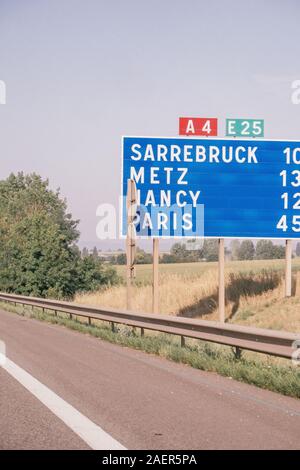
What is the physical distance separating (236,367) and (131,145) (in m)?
13.8

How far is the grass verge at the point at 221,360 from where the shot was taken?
9.62 m

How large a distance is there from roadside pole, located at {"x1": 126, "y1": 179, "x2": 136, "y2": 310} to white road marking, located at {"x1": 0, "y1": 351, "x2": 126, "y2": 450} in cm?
977

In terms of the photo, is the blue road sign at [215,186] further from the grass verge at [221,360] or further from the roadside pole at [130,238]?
the grass verge at [221,360]

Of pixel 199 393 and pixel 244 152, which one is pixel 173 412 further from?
pixel 244 152

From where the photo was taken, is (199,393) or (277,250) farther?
(277,250)

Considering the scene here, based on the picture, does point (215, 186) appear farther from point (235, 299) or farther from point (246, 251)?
point (246, 251)

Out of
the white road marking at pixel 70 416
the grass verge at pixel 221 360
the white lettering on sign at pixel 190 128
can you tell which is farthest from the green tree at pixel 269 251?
the white road marking at pixel 70 416

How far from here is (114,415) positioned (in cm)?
750

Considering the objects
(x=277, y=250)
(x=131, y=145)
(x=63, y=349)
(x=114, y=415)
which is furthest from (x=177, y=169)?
→ (x=277, y=250)

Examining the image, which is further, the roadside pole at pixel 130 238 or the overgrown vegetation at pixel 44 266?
the overgrown vegetation at pixel 44 266

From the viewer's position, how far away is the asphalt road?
6383mm

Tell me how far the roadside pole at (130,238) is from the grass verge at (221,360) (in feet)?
7.77

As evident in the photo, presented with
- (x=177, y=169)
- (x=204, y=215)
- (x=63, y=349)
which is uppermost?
(x=177, y=169)

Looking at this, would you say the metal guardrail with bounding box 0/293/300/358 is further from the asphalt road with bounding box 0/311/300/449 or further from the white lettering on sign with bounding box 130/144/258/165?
the white lettering on sign with bounding box 130/144/258/165
